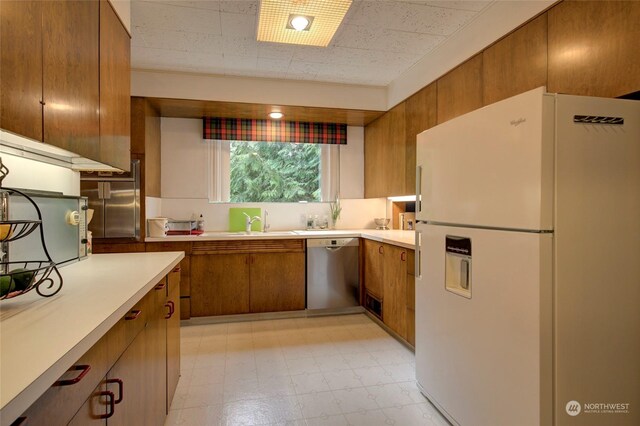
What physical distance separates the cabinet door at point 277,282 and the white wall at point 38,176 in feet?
6.03

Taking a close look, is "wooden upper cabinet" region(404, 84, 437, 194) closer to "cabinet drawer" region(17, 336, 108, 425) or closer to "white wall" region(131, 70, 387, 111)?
"white wall" region(131, 70, 387, 111)

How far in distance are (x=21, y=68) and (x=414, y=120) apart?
2829 mm

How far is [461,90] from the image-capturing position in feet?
8.23

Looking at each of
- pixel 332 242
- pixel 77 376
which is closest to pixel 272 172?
pixel 332 242

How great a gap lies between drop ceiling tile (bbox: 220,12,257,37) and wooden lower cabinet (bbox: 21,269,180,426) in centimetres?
175

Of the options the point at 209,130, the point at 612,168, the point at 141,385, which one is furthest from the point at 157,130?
the point at 612,168

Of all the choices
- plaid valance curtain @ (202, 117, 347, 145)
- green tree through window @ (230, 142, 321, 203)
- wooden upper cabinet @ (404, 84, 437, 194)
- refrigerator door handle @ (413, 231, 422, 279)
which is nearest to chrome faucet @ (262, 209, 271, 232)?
green tree through window @ (230, 142, 321, 203)

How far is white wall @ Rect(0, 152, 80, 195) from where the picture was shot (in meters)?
1.42

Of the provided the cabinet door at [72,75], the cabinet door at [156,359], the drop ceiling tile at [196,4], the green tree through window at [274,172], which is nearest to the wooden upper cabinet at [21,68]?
the cabinet door at [72,75]

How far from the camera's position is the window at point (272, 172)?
405cm

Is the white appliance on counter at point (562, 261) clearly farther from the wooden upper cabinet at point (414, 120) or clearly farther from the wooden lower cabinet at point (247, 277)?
the wooden lower cabinet at point (247, 277)

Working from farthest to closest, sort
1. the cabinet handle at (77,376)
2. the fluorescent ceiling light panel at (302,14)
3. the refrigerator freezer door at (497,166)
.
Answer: the fluorescent ceiling light panel at (302,14), the refrigerator freezer door at (497,166), the cabinet handle at (77,376)

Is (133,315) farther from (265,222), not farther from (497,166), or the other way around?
(265,222)

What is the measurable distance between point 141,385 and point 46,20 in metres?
1.38
